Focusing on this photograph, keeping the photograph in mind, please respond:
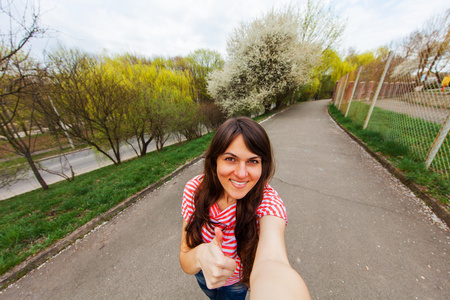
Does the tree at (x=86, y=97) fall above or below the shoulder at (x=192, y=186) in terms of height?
above

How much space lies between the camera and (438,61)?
3564 millimetres

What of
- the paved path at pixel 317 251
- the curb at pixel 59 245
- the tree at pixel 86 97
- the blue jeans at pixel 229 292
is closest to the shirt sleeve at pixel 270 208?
the blue jeans at pixel 229 292

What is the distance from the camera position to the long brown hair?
1.11 m

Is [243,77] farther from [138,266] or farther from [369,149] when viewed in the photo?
[138,266]

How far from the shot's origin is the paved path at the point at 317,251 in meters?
1.72

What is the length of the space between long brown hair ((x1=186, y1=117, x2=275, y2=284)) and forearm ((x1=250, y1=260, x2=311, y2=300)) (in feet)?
0.88

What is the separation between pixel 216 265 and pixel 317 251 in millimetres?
1987

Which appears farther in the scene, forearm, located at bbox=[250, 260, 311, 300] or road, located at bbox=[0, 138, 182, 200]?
road, located at bbox=[0, 138, 182, 200]

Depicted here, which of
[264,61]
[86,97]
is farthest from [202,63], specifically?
[86,97]

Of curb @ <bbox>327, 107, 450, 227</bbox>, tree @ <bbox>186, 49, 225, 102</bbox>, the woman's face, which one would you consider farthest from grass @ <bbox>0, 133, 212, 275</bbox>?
tree @ <bbox>186, 49, 225, 102</bbox>

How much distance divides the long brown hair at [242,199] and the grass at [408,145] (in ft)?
11.8

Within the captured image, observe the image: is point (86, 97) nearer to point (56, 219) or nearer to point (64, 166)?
point (56, 219)

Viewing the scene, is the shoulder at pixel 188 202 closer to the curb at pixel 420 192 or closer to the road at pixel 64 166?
the curb at pixel 420 192

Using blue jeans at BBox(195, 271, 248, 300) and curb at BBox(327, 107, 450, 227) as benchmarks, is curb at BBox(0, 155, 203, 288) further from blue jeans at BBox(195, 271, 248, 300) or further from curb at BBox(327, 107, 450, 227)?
curb at BBox(327, 107, 450, 227)
